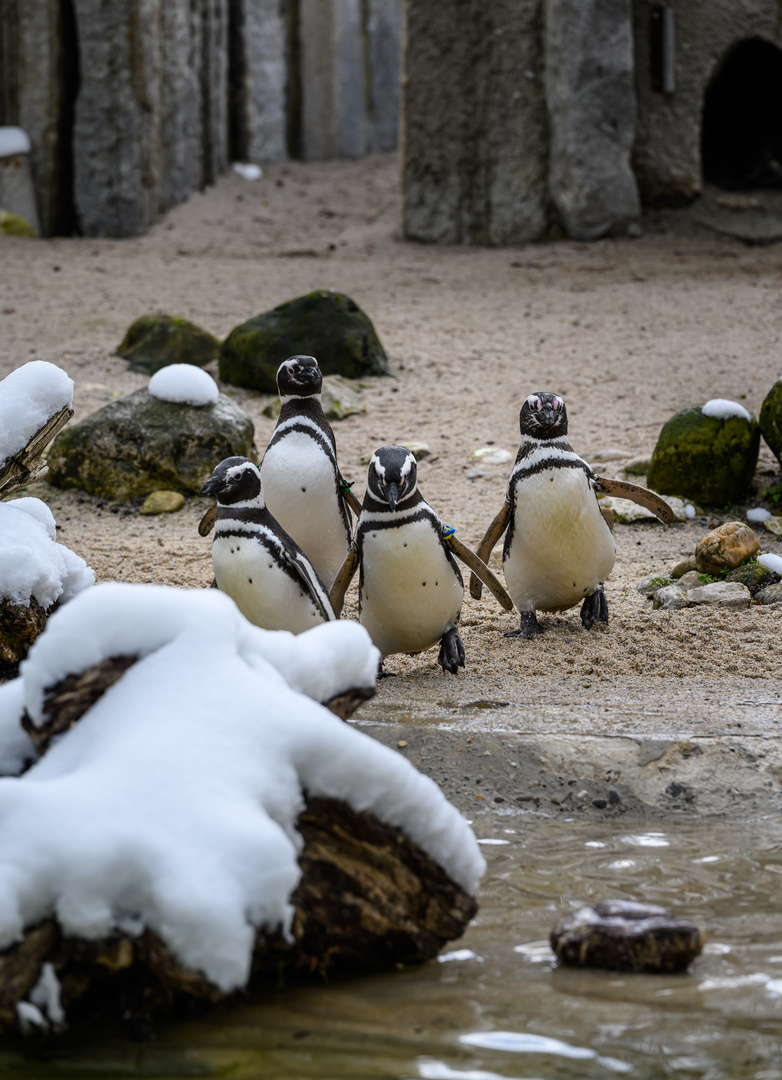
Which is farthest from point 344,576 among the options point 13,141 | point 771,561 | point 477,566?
point 13,141

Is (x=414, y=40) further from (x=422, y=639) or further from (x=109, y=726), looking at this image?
(x=109, y=726)

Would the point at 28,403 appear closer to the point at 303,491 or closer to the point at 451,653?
the point at 303,491

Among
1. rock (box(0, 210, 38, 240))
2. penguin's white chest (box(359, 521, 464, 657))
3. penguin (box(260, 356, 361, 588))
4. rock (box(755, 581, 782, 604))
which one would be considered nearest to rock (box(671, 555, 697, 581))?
rock (box(755, 581, 782, 604))

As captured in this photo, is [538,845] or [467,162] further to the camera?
[467,162]

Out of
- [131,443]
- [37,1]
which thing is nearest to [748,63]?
[37,1]

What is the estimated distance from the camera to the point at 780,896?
225cm

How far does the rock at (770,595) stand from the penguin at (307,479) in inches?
57.6

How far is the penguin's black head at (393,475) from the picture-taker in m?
3.39

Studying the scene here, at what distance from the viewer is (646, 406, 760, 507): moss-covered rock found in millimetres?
5145

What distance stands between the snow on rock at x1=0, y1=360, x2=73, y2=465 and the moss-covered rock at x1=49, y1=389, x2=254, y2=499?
77.7 inches

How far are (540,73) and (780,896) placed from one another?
9.29 meters

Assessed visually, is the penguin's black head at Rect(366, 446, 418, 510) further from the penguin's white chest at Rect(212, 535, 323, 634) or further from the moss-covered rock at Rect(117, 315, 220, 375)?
the moss-covered rock at Rect(117, 315, 220, 375)

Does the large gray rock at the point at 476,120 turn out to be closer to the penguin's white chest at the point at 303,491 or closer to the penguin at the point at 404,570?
the penguin's white chest at the point at 303,491

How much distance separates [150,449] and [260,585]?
93.8 inches
